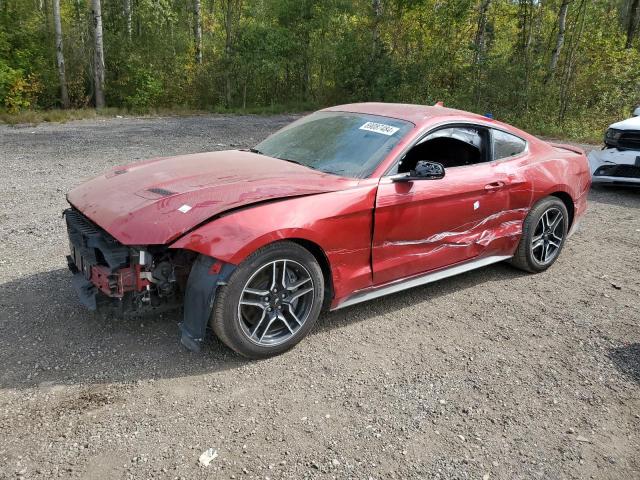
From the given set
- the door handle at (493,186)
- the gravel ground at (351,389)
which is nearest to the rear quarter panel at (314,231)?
the gravel ground at (351,389)

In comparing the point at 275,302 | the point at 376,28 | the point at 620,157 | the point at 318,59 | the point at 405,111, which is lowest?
the point at 275,302

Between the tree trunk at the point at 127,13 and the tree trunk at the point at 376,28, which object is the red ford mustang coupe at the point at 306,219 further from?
the tree trunk at the point at 127,13

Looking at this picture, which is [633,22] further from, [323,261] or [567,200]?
[323,261]

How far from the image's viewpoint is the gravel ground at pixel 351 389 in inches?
103

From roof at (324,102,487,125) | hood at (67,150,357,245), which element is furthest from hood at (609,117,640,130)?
hood at (67,150,357,245)

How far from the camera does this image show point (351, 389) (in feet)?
10.5

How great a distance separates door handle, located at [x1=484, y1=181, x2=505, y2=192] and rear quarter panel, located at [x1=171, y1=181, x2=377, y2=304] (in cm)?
124

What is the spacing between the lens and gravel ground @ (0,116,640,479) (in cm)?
261

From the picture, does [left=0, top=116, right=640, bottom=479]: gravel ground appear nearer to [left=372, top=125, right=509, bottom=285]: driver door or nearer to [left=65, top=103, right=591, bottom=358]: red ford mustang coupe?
[left=65, top=103, right=591, bottom=358]: red ford mustang coupe

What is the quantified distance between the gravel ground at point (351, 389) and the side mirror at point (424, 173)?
110 centimetres

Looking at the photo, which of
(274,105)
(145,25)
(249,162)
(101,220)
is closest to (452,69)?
(274,105)

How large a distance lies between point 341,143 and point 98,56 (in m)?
17.7

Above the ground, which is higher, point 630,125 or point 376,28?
point 376,28

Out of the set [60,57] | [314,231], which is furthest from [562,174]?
[60,57]
